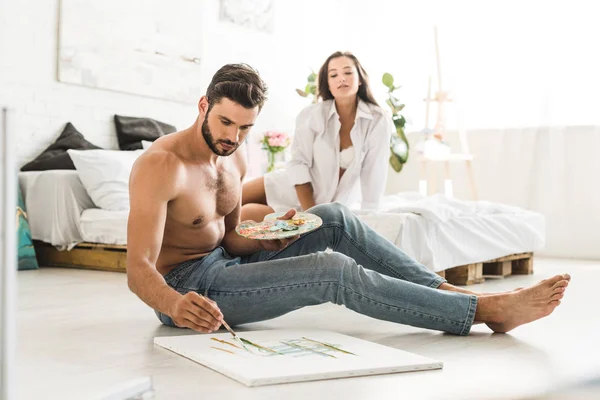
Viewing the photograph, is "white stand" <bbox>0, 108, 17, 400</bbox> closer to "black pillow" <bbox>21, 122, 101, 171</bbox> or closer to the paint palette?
the paint palette

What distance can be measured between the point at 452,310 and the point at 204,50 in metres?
4.27

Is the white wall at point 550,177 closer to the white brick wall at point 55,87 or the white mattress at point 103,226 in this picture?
the white brick wall at point 55,87

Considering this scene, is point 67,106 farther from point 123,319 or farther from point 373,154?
point 123,319

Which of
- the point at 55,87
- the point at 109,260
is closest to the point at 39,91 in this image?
the point at 55,87

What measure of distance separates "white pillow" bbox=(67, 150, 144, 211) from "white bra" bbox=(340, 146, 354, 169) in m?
1.39

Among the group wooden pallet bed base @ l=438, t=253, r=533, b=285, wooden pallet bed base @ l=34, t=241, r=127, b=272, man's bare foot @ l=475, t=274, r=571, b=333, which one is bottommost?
wooden pallet bed base @ l=34, t=241, r=127, b=272

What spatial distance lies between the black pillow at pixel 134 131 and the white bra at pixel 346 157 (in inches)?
75.2

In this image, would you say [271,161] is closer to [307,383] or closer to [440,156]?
[440,156]

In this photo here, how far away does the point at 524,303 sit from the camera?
2.04 m

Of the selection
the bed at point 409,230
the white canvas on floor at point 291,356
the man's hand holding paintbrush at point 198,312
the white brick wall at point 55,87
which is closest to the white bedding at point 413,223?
the bed at point 409,230

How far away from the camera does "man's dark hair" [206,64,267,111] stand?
198 cm

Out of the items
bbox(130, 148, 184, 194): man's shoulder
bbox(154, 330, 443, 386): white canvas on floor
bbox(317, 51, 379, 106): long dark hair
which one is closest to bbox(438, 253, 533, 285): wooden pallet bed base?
bbox(317, 51, 379, 106): long dark hair

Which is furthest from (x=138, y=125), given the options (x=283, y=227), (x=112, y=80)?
(x=283, y=227)

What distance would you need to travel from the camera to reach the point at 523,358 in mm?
1891
